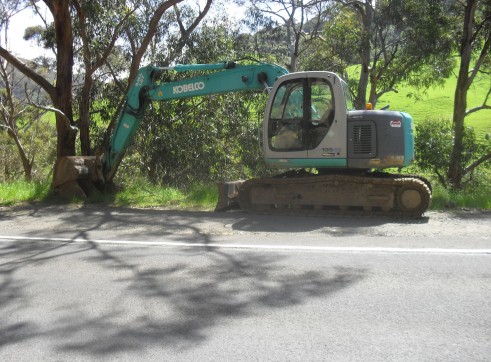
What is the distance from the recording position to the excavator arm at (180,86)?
37.0 feet

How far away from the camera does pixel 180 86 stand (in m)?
11.9

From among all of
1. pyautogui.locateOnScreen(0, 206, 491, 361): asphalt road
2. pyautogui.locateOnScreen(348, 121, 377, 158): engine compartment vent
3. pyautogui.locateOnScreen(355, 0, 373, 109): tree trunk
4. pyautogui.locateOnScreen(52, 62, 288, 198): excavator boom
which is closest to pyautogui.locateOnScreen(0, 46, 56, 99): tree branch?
pyautogui.locateOnScreen(52, 62, 288, 198): excavator boom

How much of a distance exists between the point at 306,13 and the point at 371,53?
3.13 metres

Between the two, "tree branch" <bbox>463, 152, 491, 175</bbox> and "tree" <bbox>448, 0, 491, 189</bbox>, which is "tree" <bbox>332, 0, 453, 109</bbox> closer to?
"tree" <bbox>448, 0, 491, 189</bbox>

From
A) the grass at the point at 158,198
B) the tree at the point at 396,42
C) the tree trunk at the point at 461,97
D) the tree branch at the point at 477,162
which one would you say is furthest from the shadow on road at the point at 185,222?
the tree at the point at 396,42

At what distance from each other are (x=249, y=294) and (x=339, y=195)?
5117 millimetres

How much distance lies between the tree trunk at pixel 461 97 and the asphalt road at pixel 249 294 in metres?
7.48

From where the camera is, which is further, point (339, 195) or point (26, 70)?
point (26, 70)

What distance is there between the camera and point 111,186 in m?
13.8

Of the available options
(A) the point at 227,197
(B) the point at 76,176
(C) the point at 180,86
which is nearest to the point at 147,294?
(A) the point at 227,197

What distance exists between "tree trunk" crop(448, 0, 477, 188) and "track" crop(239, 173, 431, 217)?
5855 millimetres

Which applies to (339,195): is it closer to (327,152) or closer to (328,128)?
(327,152)

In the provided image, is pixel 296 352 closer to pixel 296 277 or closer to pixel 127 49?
pixel 296 277

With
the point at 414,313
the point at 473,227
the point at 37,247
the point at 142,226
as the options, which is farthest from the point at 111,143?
the point at 414,313
